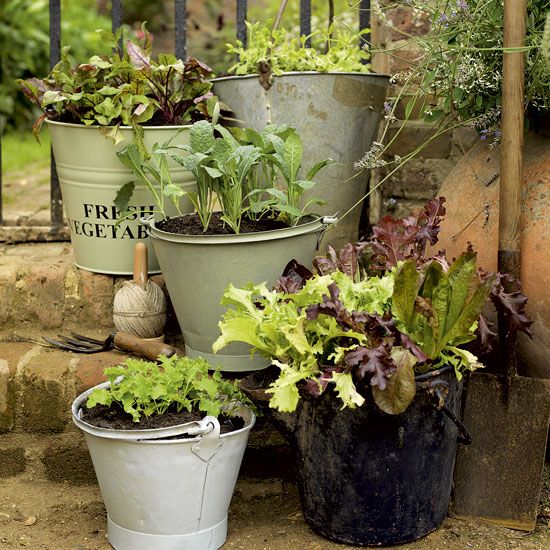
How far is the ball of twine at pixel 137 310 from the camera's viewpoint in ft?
7.43

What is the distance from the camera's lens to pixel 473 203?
6.67ft

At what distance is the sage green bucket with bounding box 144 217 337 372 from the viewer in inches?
78.8

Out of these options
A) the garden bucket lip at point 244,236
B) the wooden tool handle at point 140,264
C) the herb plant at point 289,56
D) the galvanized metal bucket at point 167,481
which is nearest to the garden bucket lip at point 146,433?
the galvanized metal bucket at point 167,481

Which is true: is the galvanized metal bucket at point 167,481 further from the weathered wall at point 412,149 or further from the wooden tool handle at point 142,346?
the weathered wall at point 412,149

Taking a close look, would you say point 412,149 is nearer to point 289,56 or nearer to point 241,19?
point 289,56

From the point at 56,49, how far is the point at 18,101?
3.27 metres

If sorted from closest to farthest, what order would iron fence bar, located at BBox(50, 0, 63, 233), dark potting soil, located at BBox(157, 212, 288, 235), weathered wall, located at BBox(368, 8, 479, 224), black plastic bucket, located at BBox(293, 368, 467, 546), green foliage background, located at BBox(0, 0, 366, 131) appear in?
black plastic bucket, located at BBox(293, 368, 467, 546), dark potting soil, located at BBox(157, 212, 288, 235), weathered wall, located at BBox(368, 8, 479, 224), iron fence bar, located at BBox(50, 0, 63, 233), green foliage background, located at BBox(0, 0, 366, 131)

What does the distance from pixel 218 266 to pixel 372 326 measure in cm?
53

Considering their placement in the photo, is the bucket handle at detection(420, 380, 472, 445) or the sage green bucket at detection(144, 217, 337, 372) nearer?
the bucket handle at detection(420, 380, 472, 445)

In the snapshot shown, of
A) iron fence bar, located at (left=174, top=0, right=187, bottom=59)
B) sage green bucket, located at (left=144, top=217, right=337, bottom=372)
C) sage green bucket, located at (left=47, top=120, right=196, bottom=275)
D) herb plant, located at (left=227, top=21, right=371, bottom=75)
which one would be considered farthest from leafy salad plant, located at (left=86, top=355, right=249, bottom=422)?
iron fence bar, located at (left=174, top=0, right=187, bottom=59)

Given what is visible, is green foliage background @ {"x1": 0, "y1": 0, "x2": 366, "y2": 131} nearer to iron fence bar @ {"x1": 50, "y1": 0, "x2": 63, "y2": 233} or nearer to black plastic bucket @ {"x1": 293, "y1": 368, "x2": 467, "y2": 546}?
iron fence bar @ {"x1": 50, "y1": 0, "x2": 63, "y2": 233}

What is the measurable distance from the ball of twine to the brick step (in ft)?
0.47

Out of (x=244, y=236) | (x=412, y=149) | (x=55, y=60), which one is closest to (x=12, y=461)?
(x=244, y=236)

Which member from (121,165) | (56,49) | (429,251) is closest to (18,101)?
(56,49)
